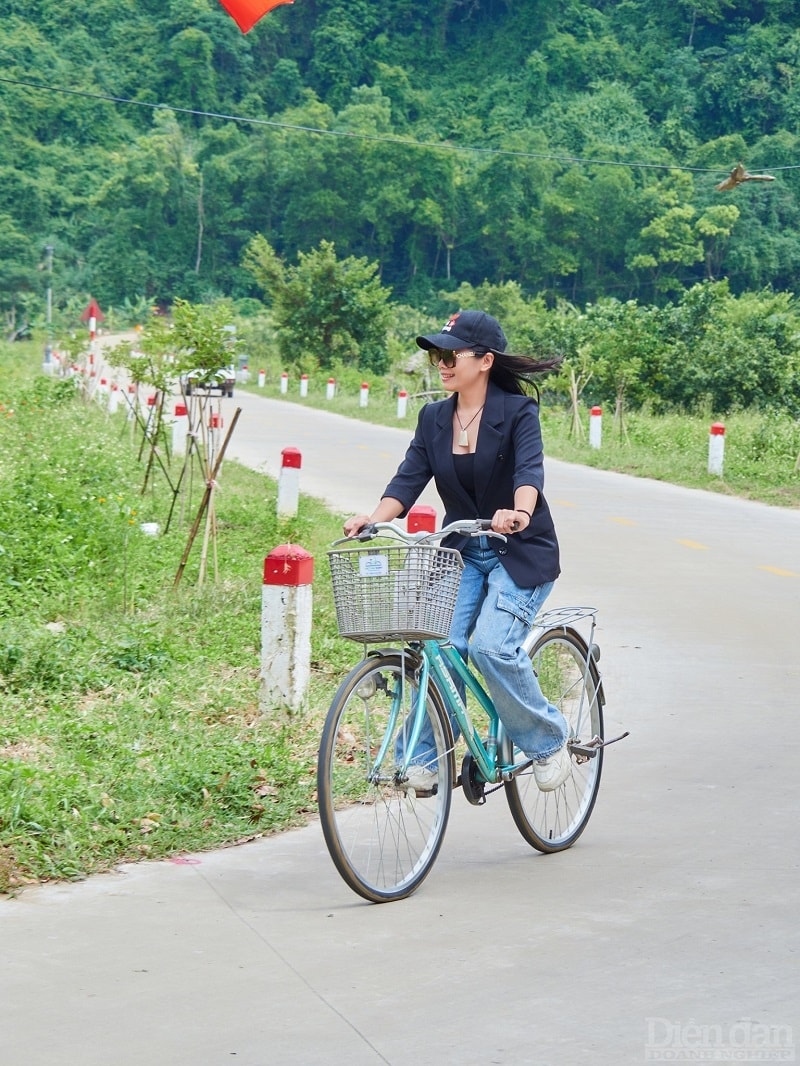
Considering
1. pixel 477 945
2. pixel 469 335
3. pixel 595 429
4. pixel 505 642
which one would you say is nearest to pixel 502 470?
pixel 469 335

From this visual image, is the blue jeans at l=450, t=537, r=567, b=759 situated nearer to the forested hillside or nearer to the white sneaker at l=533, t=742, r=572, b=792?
the white sneaker at l=533, t=742, r=572, b=792

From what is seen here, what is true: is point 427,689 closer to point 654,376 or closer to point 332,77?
point 654,376

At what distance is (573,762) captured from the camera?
545 cm

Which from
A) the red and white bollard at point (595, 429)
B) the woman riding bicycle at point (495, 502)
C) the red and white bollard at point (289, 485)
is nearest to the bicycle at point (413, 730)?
the woman riding bicycle at point (495, 502)

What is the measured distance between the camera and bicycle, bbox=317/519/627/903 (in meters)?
4.50

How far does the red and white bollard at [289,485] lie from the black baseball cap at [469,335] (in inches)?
321

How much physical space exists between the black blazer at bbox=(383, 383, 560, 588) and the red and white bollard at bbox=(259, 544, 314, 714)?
1.48 metres

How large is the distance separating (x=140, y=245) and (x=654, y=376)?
227ft

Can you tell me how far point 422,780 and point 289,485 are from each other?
349 inches

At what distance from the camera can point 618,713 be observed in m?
7.63

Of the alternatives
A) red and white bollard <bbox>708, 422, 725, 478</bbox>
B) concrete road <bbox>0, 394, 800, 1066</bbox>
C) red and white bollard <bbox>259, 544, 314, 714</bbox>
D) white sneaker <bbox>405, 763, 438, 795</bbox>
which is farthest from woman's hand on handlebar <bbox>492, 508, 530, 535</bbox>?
red and white bollard <bbox>708, 422, 725, 478</bbox>

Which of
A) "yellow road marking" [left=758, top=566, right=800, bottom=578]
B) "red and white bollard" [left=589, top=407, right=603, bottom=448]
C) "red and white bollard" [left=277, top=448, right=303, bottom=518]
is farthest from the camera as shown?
"red and white bollard" [left=589, top=407, right=603, bottom=448]

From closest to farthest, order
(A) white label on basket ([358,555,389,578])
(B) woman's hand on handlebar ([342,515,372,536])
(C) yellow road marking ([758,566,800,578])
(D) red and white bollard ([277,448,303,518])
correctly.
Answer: (A) white label on basket ([358,555,389,578]) < (B) woman's hand on handlebar ([342,515,372,536]) < (C) yellow road marking ([758,566,800,578]) < (D) red and white bollard ([277,448,303,518])

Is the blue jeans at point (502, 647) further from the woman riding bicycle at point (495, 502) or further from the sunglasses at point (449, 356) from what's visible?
the sunglasses at point (449, 356)
